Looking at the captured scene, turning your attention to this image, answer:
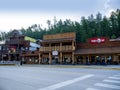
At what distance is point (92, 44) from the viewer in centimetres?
4656

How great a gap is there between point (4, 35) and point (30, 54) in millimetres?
71068

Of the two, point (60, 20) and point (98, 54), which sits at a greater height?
point (60, 20)

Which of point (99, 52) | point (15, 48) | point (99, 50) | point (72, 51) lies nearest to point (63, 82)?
point (99, 52)

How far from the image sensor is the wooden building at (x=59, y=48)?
4731 centimetres

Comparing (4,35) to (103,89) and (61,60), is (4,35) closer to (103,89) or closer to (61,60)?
(61,60)

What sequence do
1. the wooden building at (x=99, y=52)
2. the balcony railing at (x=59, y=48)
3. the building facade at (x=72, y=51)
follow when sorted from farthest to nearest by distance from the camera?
the balcony railing at (x=59, y=48) → the building facade at (x=72, y=51) → the wooden building at (x=99, y=52)

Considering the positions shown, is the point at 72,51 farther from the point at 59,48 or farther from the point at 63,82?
the point at 63,82

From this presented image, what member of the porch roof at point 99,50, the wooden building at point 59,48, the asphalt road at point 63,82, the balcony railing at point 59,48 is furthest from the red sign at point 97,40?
the asphalt road at point 63,82

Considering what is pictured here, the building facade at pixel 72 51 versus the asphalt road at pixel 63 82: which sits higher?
the building facade at pixel 72 51

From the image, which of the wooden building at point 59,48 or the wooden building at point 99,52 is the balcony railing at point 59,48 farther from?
the wooden building at point 99,52

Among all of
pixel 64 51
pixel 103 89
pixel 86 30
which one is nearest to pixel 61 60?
pixel 64 51

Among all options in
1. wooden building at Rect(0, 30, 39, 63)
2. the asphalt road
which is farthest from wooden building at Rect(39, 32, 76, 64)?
the asphalt road

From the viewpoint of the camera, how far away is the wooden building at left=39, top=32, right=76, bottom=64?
4731 centimetres

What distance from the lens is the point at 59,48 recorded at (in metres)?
48.1
